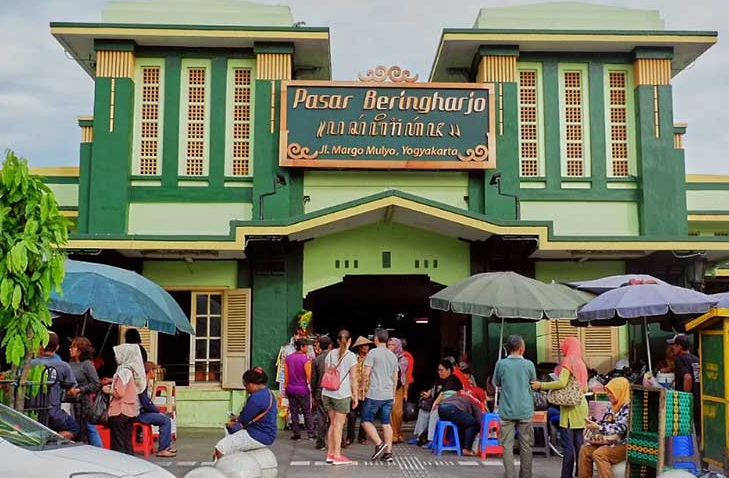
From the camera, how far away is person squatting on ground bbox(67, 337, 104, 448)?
1070 centimetres

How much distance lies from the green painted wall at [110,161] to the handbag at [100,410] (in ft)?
18.7

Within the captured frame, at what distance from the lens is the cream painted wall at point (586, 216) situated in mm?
16594

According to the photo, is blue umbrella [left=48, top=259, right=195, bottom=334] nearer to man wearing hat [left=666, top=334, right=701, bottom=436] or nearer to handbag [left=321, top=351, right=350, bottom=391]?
handbag [left=321, top=351, right=350, bottom=391]

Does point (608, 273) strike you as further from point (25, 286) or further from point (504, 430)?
point (25, 286)

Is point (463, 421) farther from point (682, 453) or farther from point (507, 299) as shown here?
point (682, 453)

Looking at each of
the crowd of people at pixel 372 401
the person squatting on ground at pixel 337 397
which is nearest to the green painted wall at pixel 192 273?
the crowd of people at pixel 372 401

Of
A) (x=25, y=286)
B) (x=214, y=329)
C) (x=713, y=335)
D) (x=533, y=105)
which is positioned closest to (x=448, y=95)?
(x=533, y=105)

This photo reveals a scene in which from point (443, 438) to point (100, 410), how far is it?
477 centimetres

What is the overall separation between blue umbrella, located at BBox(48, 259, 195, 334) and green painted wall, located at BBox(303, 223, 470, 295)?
484 centimetres

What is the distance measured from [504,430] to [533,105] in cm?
884

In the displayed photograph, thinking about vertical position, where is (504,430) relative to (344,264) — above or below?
below

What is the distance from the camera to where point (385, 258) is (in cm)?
1630

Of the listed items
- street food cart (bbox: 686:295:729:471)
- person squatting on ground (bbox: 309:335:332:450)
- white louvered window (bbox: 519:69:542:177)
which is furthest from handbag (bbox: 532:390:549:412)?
white louvered window (bbox: 519:69:542:177)

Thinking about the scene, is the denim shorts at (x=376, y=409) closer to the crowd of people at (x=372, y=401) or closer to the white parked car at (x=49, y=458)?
the crowd of people at (x=372, y=401)
